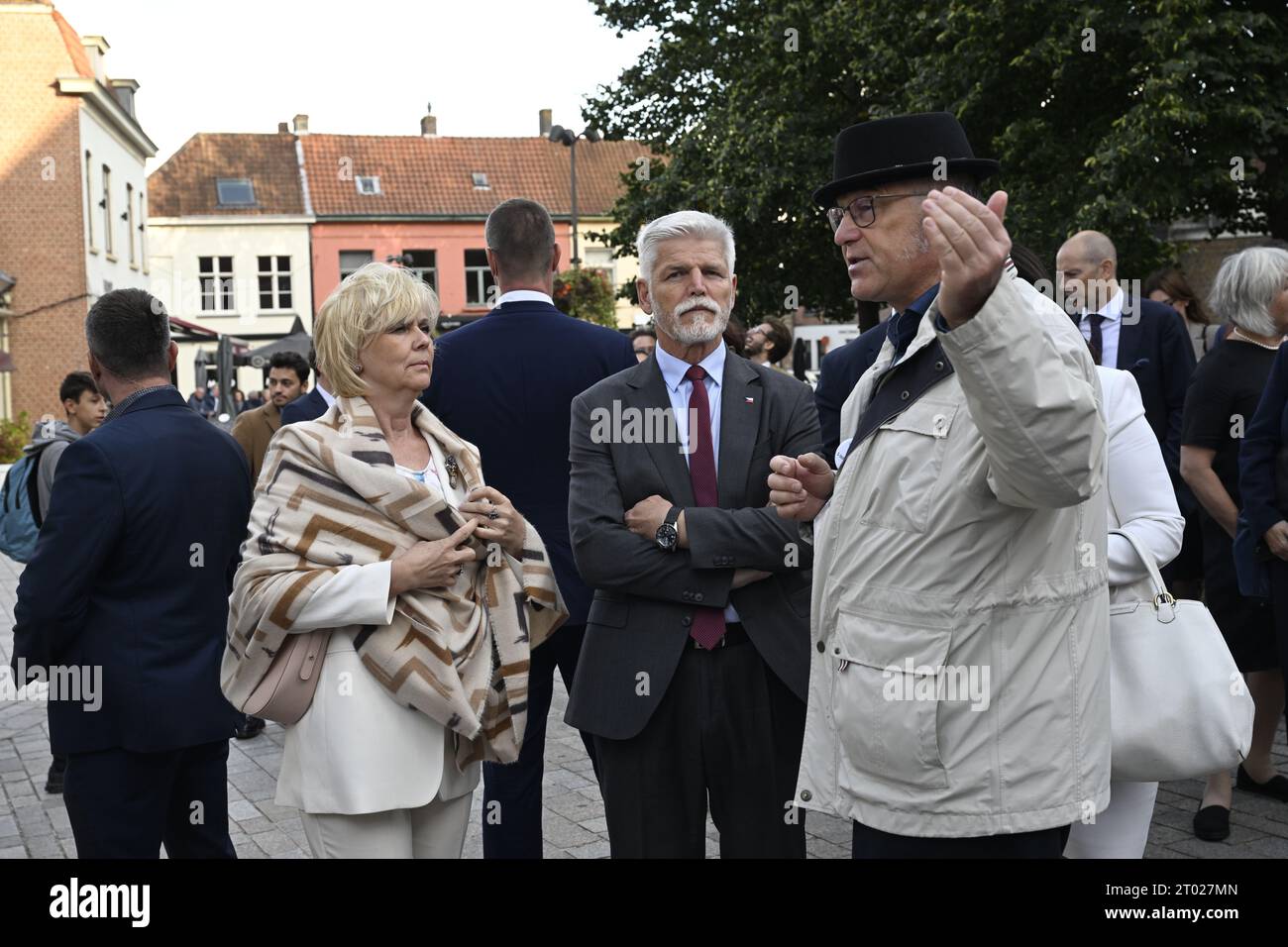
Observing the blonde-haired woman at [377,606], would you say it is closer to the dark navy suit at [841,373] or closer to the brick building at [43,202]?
the dark navy suit at [841,373]

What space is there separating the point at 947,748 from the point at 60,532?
95.1 inches

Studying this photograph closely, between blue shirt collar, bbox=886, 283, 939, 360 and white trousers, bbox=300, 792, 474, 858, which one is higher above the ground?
blue shirt collar, bbox=886, 283, 939, 360

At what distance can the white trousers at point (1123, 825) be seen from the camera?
341 centimetres

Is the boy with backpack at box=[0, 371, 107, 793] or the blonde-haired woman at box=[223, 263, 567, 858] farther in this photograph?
the boy with backpack at box=[0, 371, 107, 793]

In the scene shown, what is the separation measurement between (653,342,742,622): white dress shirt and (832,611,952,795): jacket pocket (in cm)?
109

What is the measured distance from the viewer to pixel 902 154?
2805 millimetres

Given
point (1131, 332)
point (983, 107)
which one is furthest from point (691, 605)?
point (983, 107)

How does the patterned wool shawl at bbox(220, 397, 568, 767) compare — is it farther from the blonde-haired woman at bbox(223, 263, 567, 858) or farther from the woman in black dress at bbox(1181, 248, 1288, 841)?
the woman in black dress at bbox(1181, 248, 1288, 841)

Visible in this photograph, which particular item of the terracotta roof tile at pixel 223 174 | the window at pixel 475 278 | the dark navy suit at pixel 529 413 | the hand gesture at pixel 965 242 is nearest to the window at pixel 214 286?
the terracotta roof tile at pixel 223 174

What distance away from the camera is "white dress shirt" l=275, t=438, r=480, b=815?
3.12m

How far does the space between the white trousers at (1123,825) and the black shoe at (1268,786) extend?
2.73 meters

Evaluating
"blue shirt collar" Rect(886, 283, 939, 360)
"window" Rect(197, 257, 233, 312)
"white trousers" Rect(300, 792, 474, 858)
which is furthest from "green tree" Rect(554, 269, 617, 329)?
"window" Rect(197, 257, 233, 312)
